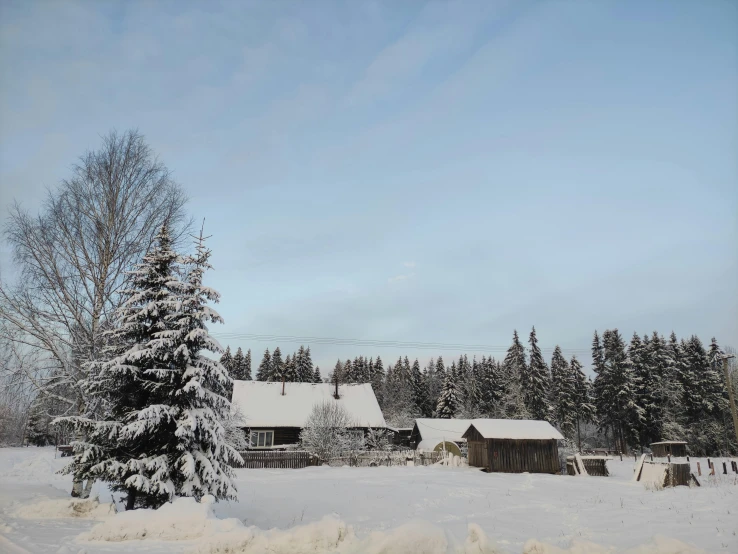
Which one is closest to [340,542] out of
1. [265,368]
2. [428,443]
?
[428,443]

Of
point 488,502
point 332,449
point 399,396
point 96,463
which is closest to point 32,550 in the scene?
point 96,463

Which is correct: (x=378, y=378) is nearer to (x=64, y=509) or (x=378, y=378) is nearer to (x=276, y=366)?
(x=276, y=366)

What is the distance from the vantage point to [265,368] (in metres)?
81.5

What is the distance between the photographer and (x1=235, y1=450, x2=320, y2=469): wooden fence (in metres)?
29.0

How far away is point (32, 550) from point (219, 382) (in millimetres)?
6058

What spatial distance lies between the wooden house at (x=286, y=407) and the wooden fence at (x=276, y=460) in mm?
8207

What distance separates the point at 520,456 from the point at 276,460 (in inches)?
674

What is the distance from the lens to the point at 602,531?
12375 mm

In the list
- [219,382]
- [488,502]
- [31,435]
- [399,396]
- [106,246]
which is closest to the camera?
[219,382]

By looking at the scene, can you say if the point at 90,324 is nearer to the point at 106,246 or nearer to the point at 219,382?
the point at 106,246

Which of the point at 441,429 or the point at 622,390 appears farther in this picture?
the point at 622,390

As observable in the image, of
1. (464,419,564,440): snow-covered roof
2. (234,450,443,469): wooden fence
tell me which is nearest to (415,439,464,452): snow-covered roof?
(234,450,443,469): wooden fence

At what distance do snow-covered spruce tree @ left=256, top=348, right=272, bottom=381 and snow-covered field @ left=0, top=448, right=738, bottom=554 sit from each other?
52.9 metres

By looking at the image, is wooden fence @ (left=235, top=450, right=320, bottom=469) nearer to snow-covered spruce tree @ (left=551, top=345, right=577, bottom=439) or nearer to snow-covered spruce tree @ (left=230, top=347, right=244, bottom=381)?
snow-covered spruce tree @ (left=551, top=345, right=577, bottom=439)
